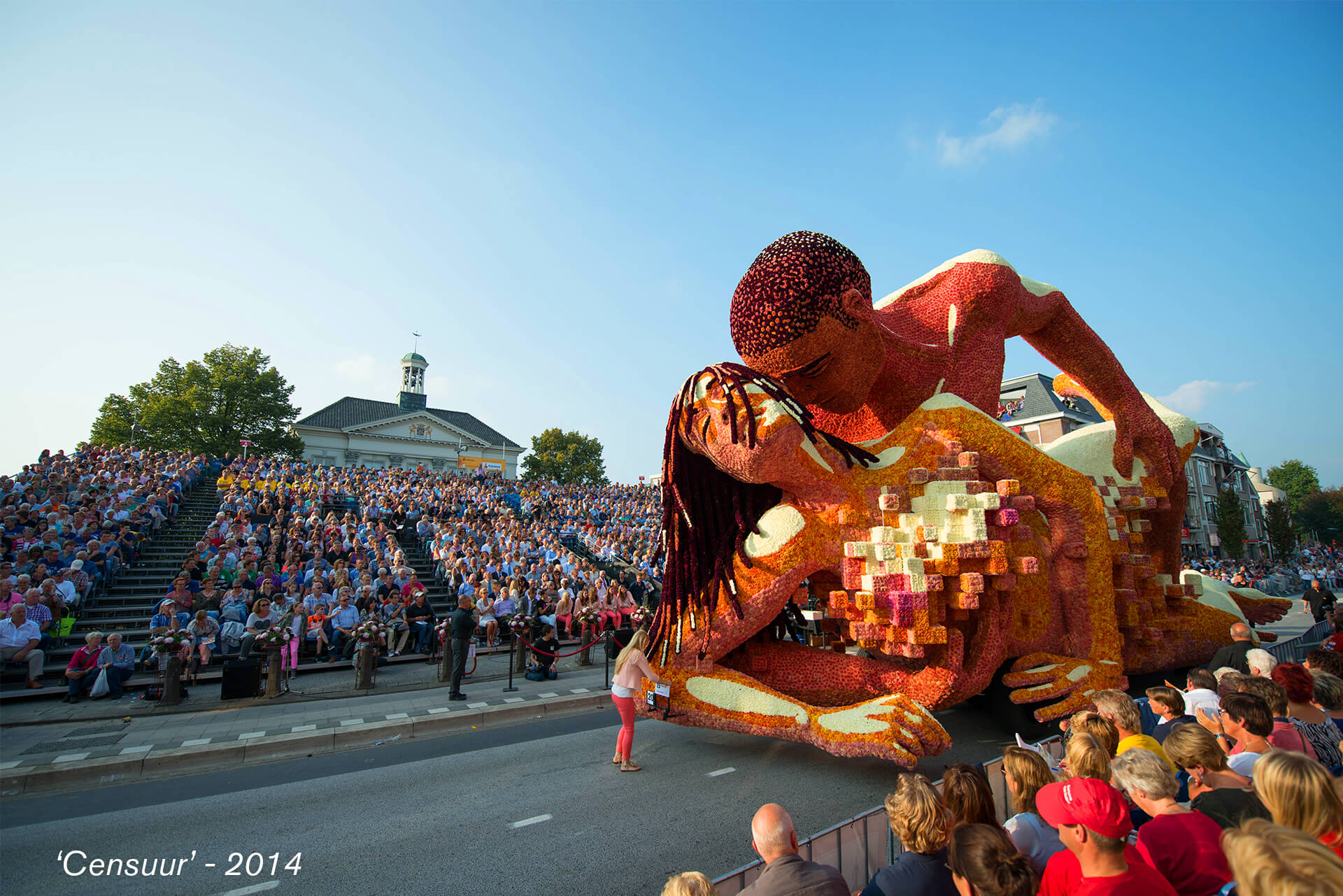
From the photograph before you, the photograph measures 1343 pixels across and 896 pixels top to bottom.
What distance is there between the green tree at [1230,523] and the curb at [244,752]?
44.6 m

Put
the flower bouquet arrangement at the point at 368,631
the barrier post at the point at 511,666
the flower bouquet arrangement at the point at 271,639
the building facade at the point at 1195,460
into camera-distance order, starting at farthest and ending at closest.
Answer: the building facade at the point at 1195,460, the flower bouquet arrangement at the point at 368,631, the barrier post at the point at 511,666, the flower bouquet arrangement at the point at 271,639

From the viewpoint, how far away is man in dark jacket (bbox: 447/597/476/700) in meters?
9.59

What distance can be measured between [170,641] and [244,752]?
355cm

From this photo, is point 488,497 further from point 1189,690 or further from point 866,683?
point 1189,690

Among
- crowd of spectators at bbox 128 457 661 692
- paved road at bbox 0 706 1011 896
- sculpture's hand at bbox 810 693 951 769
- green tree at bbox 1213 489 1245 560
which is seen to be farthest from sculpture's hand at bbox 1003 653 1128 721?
green tree at bbox 1213 489 1245 560

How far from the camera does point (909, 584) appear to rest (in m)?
5.53

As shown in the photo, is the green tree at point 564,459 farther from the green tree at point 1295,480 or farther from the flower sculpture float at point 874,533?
the green tree at point 1295,480

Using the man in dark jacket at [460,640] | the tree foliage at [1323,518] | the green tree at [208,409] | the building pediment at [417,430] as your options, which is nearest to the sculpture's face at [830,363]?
the man in dark jacket at [460,640]

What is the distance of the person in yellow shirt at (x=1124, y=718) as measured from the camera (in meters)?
3.61

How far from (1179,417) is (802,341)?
635cm

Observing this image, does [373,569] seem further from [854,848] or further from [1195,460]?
[1195,460]

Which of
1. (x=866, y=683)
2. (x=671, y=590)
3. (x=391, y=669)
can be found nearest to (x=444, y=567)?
(x=391, y=669)

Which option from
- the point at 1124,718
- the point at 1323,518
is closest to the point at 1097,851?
the point at 1124,718

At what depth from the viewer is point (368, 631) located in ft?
36.6
